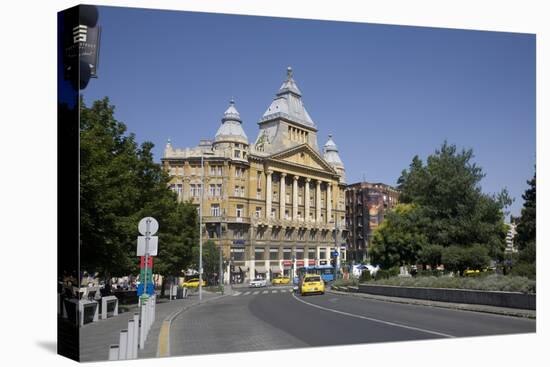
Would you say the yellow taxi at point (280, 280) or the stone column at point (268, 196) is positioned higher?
the stone column at point (268, 196)

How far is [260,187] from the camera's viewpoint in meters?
50.1

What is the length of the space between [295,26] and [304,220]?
1029 inches

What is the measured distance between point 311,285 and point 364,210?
680cm

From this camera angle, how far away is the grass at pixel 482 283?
2359 centimetres

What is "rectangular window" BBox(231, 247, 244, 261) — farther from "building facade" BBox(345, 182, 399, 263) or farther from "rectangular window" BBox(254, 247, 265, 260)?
"building facade" BBox(345, 182, 399, 263)

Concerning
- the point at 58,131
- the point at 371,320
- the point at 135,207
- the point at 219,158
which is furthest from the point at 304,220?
the point at 58,131

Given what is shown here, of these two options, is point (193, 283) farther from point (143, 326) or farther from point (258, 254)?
point (143, 326)

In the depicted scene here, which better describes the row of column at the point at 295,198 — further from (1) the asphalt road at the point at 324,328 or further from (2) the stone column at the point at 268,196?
(1) the asphalt road at the point at 324,328

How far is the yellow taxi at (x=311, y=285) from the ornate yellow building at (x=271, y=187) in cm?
260

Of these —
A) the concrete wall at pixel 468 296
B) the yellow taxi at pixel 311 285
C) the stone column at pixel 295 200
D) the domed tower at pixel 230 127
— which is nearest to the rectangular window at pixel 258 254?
the stone column at pixel 295 200

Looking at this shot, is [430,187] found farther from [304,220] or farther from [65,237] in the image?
[65,237]

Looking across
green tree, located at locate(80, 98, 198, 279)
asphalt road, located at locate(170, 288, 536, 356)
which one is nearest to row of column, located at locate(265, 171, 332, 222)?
green tree, located at locate(80, 98, 198, 279)

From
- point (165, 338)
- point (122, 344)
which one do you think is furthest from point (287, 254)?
point (122, 344)

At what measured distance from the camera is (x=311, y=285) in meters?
43.6
